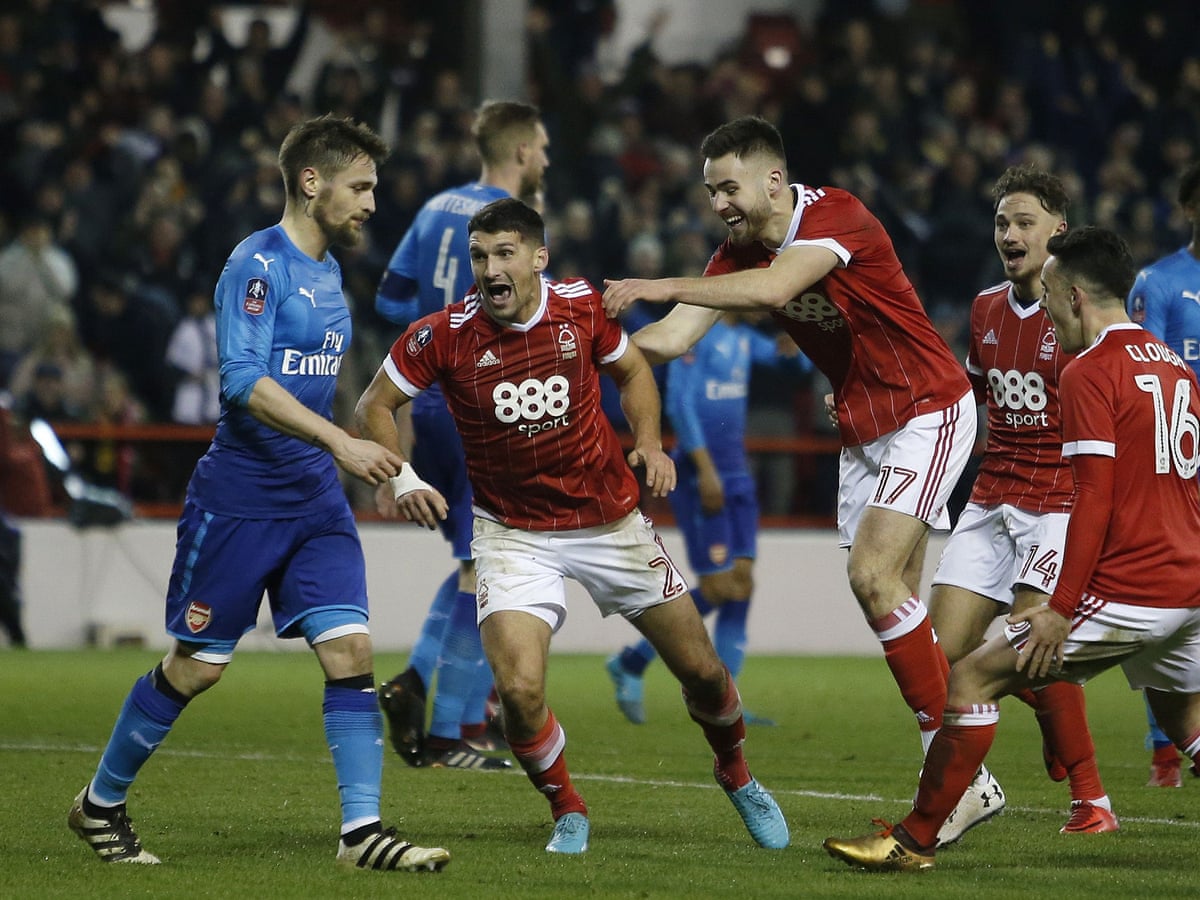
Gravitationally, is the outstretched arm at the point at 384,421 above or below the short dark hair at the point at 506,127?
below

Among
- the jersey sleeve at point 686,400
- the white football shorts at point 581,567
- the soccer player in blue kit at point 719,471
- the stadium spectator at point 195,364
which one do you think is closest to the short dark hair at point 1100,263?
the white football shorts at point 581,567

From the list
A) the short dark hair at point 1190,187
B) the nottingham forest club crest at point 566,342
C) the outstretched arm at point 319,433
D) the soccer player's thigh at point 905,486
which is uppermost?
the short dark hair at point 1190,187

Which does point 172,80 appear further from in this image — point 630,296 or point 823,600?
point 630,296

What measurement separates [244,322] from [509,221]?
894 millimetres

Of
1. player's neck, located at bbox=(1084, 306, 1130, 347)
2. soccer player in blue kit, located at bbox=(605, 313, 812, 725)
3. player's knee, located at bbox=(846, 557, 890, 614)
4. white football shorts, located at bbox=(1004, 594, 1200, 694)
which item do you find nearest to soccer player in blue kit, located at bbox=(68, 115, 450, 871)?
player's knee, located at bbox=(846, 557, 890, 614)

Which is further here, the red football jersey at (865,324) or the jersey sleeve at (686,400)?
the jersey sleeve at (686,400)

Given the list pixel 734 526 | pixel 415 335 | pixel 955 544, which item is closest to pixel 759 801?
pixel 955 544

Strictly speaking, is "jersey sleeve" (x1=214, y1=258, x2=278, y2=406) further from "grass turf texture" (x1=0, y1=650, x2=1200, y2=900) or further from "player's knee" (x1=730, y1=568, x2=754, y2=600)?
"player's knee" (x1=730, y1=568, x2=754, y2=600)

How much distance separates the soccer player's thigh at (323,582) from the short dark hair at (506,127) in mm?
2898

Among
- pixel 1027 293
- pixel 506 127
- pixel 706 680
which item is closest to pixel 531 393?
pixel 706 680

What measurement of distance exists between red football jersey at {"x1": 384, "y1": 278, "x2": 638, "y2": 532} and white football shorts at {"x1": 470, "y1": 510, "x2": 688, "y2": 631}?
0.16ft

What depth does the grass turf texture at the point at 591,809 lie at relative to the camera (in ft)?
16.9

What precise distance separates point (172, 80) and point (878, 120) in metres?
6.43

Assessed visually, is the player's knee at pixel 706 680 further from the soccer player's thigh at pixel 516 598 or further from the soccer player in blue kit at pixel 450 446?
the soccer player in blue kit at pixel 450 446
